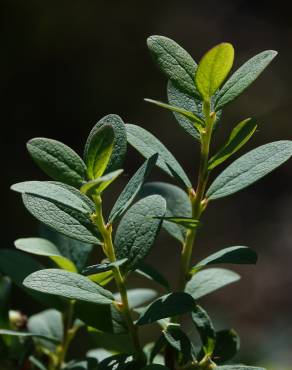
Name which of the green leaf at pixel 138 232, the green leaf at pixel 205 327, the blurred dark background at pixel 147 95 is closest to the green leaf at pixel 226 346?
the green leaf at pixel 205 327

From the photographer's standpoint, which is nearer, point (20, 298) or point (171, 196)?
point (171, 196)

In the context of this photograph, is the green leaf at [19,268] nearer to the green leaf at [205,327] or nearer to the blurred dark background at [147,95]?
the green leaf at [205,327]

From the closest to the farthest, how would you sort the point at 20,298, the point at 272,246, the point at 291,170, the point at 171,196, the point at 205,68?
the point at 205,68 → the point at 171,196 → the point at 20,298 → the point at 272,246 → the point at 291,170

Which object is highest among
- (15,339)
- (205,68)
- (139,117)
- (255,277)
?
(205,68)

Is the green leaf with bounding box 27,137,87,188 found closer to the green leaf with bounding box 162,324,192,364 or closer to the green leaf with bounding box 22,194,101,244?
the green leaf with bounding box 22,194,101,244

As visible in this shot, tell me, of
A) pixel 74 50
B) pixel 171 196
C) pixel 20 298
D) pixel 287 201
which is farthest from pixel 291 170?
pixel 171 196

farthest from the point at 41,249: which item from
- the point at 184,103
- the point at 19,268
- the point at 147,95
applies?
the point at 147,95

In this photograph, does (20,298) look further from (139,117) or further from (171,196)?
(171,196)
